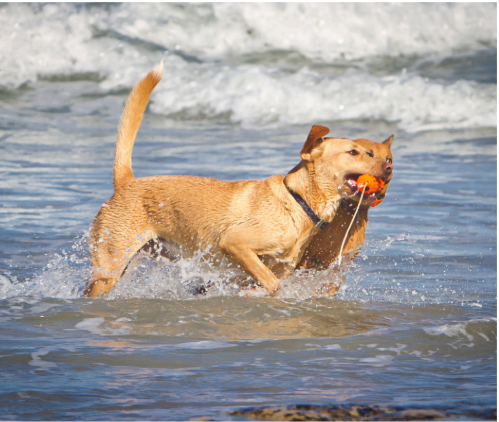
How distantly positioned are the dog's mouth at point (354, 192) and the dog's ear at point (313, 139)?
30cm

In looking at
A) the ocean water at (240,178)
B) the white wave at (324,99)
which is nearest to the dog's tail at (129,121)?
the ocean water at (240,178)

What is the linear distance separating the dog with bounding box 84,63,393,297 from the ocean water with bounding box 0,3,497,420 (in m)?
0.22

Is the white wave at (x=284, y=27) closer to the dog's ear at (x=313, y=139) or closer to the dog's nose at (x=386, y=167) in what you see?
the dog's ear at (x=313, y=139)

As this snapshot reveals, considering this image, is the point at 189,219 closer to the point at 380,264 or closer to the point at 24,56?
the point at 380,264

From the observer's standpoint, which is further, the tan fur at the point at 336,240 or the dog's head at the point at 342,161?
the tan fur at the point at 336,240

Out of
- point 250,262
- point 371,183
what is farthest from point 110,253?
point 371,183

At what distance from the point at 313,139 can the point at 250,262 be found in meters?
0.91

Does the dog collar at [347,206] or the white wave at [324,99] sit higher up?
the white wave at [324,99]

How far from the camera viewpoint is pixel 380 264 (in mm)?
5840

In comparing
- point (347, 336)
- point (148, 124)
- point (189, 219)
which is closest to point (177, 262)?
point (189, 219)

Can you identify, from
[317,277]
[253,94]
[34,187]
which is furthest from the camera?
[253,94]

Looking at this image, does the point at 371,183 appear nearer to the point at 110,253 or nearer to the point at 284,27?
the point at 110,253

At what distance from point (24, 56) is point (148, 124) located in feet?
12.2

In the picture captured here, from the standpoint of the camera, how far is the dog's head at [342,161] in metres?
4.26
